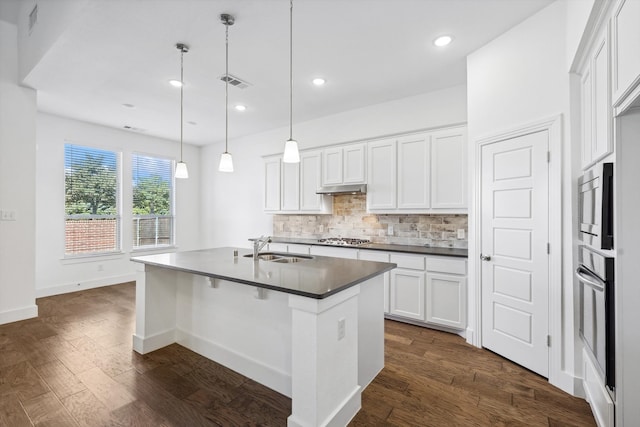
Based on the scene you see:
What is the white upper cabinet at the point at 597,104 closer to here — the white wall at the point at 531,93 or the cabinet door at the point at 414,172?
the white wall at the point at 531,93

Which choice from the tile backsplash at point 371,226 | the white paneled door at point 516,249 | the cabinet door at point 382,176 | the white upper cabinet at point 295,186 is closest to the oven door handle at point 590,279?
the white paneled door at point 516,249

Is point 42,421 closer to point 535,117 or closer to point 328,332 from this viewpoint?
point 328,332

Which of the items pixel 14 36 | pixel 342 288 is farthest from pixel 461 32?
pixel 14 36

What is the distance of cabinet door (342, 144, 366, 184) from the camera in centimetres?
428

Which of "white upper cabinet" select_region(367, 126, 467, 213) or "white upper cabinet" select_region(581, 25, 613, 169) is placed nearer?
"white upper cabinet" select_region(581, 25, 613, 169)

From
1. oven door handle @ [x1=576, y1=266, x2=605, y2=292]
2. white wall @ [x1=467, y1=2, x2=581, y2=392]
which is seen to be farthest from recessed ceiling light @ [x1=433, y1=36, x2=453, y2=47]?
oven door handle @ [x1=576, y1=266, x2=605, y2=292]

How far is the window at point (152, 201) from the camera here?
5.90 metres

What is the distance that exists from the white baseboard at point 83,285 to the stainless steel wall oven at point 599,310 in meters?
6.61

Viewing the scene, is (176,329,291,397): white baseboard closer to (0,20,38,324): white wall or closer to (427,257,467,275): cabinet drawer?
(427,257,467,275): cabinet drawer

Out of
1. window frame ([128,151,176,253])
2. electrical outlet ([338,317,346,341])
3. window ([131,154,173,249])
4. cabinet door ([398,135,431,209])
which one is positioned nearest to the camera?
electrical outlet ([338,317,346,341])

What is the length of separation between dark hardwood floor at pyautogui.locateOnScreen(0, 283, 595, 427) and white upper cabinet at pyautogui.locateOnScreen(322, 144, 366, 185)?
226cm

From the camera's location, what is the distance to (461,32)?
104 inches

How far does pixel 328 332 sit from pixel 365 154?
9.92 feet

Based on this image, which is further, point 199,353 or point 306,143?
point 306,143
